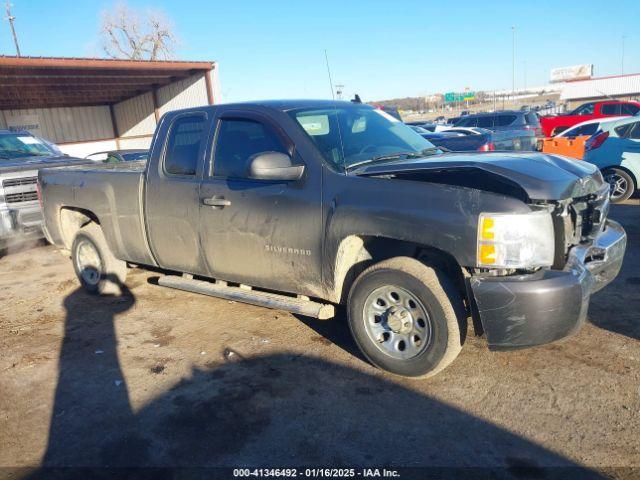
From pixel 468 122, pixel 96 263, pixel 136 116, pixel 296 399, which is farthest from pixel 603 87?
pixel 296 399

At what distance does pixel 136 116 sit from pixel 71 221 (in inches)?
867

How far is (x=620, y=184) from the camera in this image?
30.5ft

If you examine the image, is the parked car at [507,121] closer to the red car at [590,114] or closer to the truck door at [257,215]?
the red car at [590,114]

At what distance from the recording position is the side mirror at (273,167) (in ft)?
11.8

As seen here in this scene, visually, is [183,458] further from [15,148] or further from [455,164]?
[15,148]

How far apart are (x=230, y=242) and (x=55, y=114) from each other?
83.6ft

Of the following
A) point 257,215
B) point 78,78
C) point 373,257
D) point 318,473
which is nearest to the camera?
point 318,473

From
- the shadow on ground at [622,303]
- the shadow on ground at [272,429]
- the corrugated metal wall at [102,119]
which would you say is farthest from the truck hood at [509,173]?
the corrugated metal wall at [102,119]

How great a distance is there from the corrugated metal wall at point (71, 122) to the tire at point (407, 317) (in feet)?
84.6

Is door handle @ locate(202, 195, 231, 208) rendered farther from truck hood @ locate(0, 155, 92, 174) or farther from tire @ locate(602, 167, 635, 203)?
tire @ locate(602, 167, 635, 203)

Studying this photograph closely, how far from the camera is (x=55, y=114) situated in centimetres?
2545

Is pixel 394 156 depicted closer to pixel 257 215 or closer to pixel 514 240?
pixel 257 215

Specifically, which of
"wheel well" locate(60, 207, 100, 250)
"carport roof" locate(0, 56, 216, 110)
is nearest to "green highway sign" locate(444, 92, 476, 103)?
"carport roof" locate(0, 56, 216, 110)

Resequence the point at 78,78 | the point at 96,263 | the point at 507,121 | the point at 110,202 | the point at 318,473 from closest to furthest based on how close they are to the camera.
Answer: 1. the point at 318,473
2. the point at 110,202
3. the point at 96,263
4. the point at 507,121
5. the point at 78,78
